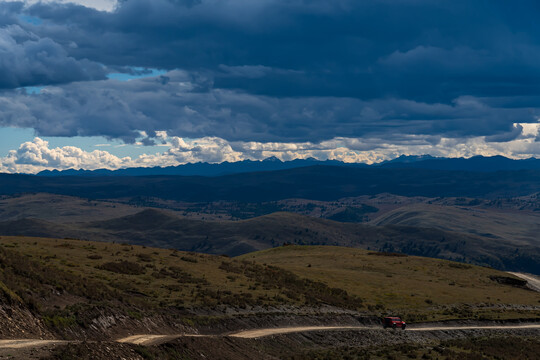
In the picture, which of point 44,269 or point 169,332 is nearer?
point 169,332

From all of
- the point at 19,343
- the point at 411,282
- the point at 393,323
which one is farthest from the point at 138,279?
the point at 411,282

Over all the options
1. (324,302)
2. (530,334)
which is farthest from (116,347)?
(530,334)

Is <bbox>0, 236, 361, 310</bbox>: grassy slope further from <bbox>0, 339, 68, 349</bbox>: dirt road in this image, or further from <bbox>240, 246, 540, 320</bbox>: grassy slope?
<bbox>240, 246, 540, 320</bbox>: grassy slope

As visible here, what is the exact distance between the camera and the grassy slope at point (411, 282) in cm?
9122

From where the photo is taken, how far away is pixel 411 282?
11081 centimetres

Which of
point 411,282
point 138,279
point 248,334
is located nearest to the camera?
point 248,334

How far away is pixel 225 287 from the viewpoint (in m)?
75.3

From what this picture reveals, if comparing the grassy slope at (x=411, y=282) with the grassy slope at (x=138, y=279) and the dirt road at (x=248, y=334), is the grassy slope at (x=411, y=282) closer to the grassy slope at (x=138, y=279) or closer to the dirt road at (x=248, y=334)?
the dirt road at (x=248, y=334)

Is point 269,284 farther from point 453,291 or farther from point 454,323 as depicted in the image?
point 453,291

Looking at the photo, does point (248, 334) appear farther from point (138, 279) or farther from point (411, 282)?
point (411, 282)

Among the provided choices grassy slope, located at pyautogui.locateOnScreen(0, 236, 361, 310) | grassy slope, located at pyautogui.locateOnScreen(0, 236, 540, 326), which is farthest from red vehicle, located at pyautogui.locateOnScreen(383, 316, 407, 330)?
grassy slope, located at pyautogui.locateOnScreen(0, 236, 361, 310)

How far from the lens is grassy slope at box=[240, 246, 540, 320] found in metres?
91.2

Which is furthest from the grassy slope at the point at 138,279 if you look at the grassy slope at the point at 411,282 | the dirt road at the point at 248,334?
the grassy slope at the point at 411,282

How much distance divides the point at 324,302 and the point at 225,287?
15.1 meters
